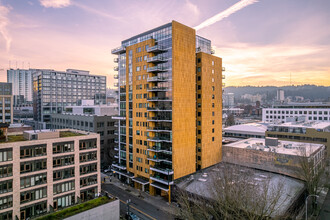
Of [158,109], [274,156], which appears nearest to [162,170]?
[158,109]

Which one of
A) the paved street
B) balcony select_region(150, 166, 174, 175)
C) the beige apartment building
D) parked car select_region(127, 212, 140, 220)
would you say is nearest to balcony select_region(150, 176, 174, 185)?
balcony select_region(150, 166, 174, 175)

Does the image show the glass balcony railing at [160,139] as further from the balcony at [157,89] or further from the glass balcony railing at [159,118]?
the balcony at [157,89]

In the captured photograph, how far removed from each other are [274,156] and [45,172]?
49729 mm

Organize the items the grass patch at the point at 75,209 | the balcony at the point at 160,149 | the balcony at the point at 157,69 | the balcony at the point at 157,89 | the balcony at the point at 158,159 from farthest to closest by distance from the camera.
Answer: the balcony at the point at 157,69
the balcony at the point at 157,89
the balcony at the point at 158,159
the balcony at the point at 160,149
the grass patch at the point at 75,209

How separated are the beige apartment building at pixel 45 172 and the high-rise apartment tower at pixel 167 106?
13481 millimetres

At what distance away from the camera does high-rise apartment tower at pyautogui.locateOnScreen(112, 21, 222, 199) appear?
155 ft

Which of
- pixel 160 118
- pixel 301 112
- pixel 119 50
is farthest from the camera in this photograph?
pixel 301 112

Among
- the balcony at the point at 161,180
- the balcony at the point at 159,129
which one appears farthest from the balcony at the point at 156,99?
the balcony at the point at 161,180

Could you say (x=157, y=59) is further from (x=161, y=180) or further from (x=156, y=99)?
(x=161, y=180)

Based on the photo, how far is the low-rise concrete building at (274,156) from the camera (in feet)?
150

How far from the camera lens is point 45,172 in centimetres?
3616

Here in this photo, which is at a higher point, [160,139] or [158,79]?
[158,79]

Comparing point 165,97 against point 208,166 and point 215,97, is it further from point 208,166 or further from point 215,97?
point 208,166

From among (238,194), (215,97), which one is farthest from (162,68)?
(238,194)
